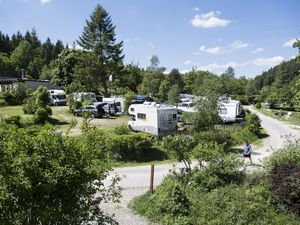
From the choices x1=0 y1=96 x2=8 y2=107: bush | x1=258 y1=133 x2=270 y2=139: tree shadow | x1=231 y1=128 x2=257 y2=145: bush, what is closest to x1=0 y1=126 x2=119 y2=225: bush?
x1=231 y1=128 x2=257 y2=145: bush

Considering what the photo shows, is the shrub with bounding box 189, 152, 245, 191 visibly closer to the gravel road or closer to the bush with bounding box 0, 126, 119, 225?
the gravel road

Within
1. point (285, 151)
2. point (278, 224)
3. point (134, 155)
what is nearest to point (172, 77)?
point (134, 155)

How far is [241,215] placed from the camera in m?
11.0

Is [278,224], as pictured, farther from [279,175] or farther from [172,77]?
[172,77]

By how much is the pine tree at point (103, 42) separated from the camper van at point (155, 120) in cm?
2910

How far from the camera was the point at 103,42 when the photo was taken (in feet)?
192

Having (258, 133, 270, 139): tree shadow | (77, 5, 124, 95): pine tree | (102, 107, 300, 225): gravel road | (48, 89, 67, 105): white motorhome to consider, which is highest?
(77, 5, 124, 95): pine tree

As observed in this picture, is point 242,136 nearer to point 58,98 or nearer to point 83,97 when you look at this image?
point 83,97

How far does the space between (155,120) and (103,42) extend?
32.8 meters

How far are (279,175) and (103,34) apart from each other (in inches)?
1940

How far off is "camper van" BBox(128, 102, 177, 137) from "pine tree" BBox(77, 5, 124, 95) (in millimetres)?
29101

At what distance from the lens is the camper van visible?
2853 centimetres

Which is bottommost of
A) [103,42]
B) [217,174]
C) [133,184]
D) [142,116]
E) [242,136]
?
[133,184]

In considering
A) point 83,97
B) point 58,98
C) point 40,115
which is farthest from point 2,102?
point 40,115
